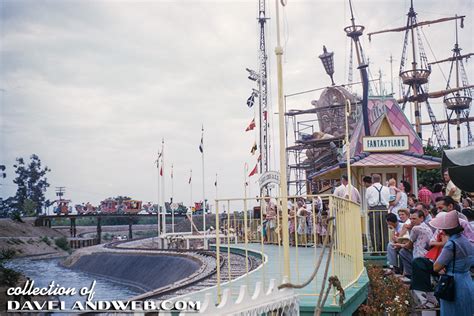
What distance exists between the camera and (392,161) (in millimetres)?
18297

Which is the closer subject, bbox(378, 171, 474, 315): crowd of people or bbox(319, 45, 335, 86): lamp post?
bbox(378, 171, 474, 315): crowd of people

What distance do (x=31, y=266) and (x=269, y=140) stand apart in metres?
27.1

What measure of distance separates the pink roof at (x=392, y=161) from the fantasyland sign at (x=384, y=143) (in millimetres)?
215

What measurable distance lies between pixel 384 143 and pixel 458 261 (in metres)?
12.9

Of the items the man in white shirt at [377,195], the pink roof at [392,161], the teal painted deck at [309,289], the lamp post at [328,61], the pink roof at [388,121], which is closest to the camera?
the teal painted deck at [309,289]

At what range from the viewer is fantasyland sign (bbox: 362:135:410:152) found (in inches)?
747

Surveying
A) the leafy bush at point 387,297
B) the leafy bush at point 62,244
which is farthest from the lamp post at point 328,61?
the leafy bush at point 62,244

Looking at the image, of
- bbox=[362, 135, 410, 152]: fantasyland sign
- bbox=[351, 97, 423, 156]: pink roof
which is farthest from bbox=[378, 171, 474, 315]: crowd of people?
bbox=[351, 97, 423, 156]: pink roof

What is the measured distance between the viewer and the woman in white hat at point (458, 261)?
657cm

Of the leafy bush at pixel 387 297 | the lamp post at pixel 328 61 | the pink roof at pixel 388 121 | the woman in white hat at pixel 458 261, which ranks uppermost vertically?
the lamp post at pixel 328 61

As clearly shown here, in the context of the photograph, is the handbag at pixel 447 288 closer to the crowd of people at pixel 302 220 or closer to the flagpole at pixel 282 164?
the flagpole at pixel 282 164

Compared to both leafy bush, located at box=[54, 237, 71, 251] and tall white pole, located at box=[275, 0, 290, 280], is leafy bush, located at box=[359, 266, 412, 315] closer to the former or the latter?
tall white pole, located at box=[275, 0, 290, 280]

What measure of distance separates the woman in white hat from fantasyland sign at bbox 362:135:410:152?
1252cm

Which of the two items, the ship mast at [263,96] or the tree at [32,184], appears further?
the tree at [32,184]
